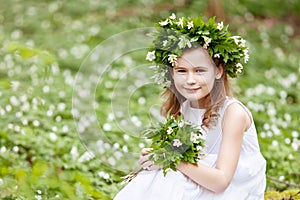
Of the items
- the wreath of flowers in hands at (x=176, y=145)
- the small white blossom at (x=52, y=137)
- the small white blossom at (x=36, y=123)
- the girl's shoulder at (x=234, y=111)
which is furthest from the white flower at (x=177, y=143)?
the small white blossom at (x=36, y=123)

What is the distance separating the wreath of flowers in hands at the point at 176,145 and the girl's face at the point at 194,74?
0.22 metres

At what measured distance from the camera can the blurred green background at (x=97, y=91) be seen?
4.77 metres

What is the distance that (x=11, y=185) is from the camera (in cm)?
416

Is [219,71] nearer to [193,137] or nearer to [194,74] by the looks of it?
[194,74]

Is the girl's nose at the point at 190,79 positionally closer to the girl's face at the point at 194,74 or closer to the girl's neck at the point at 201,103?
the girl's face at the point at 194,74

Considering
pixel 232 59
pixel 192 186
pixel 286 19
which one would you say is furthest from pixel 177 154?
pixel 286 19

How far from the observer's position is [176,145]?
10.5 feet

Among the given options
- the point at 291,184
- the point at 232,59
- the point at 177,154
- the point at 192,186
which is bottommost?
the point at 291,184

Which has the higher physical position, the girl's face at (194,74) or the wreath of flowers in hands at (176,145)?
the girl's face at (194,74)

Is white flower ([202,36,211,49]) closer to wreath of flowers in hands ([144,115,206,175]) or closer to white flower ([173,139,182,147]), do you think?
wreath of flowers in hands ([144,115,206,175])

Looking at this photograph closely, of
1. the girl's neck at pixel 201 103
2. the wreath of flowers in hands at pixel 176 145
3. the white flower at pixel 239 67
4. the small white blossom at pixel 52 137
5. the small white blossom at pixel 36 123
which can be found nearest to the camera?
the wreath of flowers in hands at pixel 176 145

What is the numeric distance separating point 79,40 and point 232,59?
682 centimetres

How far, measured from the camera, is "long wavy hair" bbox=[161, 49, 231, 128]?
342 centimetres

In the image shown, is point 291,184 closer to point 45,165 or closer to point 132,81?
point 45,165
